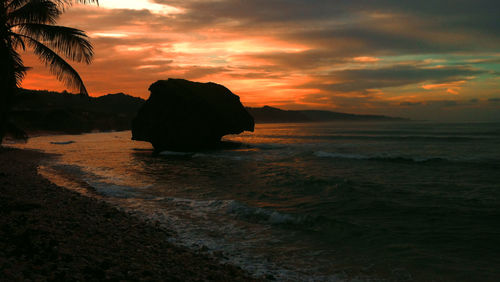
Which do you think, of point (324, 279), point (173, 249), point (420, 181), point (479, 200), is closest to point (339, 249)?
point (324, 279)

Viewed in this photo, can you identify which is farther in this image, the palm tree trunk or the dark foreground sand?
the palm tree trunk

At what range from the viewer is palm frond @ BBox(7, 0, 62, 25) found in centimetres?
1231

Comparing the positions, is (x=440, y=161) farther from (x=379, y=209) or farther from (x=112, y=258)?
(x=112, y=258)

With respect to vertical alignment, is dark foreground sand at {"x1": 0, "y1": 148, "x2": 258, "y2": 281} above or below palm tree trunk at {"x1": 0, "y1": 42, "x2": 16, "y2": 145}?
below

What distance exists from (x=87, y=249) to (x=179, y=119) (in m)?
31.9

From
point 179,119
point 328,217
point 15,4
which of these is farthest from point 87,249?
point 179,119

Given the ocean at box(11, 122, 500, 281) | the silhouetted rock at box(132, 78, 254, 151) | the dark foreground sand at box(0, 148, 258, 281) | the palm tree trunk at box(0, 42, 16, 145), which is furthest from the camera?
the silhouetted rock at box(132, 78, 254, 151)

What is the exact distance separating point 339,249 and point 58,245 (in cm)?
653

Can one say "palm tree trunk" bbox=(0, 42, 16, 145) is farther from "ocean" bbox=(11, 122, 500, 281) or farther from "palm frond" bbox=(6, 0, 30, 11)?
"ocean" bbox=(11, 122, 500, 281)

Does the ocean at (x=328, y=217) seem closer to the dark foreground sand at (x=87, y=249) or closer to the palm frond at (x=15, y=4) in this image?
the dark foreground sand at (x=87, y=249)

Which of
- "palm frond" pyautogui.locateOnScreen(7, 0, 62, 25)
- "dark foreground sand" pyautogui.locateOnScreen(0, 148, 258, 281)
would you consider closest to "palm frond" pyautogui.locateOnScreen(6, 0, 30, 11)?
"palm frond" pyautogui.locateOnScreen(7, 0, 62, 25)

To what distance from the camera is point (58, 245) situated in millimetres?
6609

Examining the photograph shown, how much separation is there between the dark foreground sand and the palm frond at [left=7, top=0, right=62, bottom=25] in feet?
23.6

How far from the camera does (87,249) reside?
671 cm
